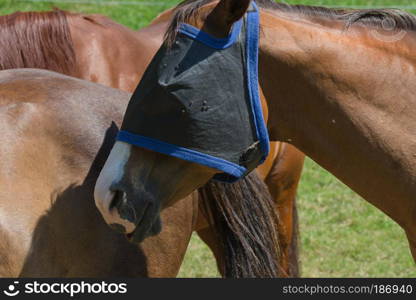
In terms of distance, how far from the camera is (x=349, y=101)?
7.97 feet

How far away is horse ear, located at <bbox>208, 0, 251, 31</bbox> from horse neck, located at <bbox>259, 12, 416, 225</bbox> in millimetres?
270

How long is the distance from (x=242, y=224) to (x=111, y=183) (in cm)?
62

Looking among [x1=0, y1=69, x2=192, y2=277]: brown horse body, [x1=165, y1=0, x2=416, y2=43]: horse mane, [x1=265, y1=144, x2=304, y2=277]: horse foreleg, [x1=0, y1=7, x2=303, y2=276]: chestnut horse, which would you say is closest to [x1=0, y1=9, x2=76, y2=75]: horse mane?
[x1=0, y1=7, x2=303, y2=276]: chestnut horse

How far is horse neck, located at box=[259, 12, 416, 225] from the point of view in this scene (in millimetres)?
2404

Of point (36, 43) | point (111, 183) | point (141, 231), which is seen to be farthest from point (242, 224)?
point (36, 43)

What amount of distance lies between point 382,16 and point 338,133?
42cm

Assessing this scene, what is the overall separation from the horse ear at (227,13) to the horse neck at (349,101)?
270 mm

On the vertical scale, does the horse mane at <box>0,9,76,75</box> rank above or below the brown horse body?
below

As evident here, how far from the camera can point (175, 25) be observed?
219 centimetres

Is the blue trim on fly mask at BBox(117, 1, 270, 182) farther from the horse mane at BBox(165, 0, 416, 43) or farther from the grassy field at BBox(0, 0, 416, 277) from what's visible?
the grassy field at BBox(0, 0, 416, 277)

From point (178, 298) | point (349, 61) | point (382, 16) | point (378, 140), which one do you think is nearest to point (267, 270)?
point (178, 298)

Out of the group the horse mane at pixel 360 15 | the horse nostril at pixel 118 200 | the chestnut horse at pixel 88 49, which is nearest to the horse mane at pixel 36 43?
the chestnut horse at pixel 88 49

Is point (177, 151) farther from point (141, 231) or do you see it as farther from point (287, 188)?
point (287, 188)

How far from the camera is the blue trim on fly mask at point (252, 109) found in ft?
7.02
